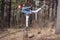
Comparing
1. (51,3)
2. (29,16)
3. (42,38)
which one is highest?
(51,3)

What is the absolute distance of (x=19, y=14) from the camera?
6312mm

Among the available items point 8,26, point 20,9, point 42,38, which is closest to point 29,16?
point 20,9

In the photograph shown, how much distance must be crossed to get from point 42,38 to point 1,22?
1.92m

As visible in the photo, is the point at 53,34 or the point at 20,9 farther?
the point at 20,9

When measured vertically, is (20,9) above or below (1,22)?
above

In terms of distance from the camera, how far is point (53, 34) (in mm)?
5223

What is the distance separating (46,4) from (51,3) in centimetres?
18

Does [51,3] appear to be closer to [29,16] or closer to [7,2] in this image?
[29,16]

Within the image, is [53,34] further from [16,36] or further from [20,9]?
[20,9]

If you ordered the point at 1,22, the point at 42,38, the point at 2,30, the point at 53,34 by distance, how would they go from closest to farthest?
Answer: the point at 42,38 → the point at 53,34 → the point at 2,30 → the point at 1,22

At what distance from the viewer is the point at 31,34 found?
5.21m

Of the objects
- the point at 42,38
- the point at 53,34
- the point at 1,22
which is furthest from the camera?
the point at 1,22

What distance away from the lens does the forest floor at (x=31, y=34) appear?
4.91m

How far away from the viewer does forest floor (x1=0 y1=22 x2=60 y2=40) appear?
16.1 ft
